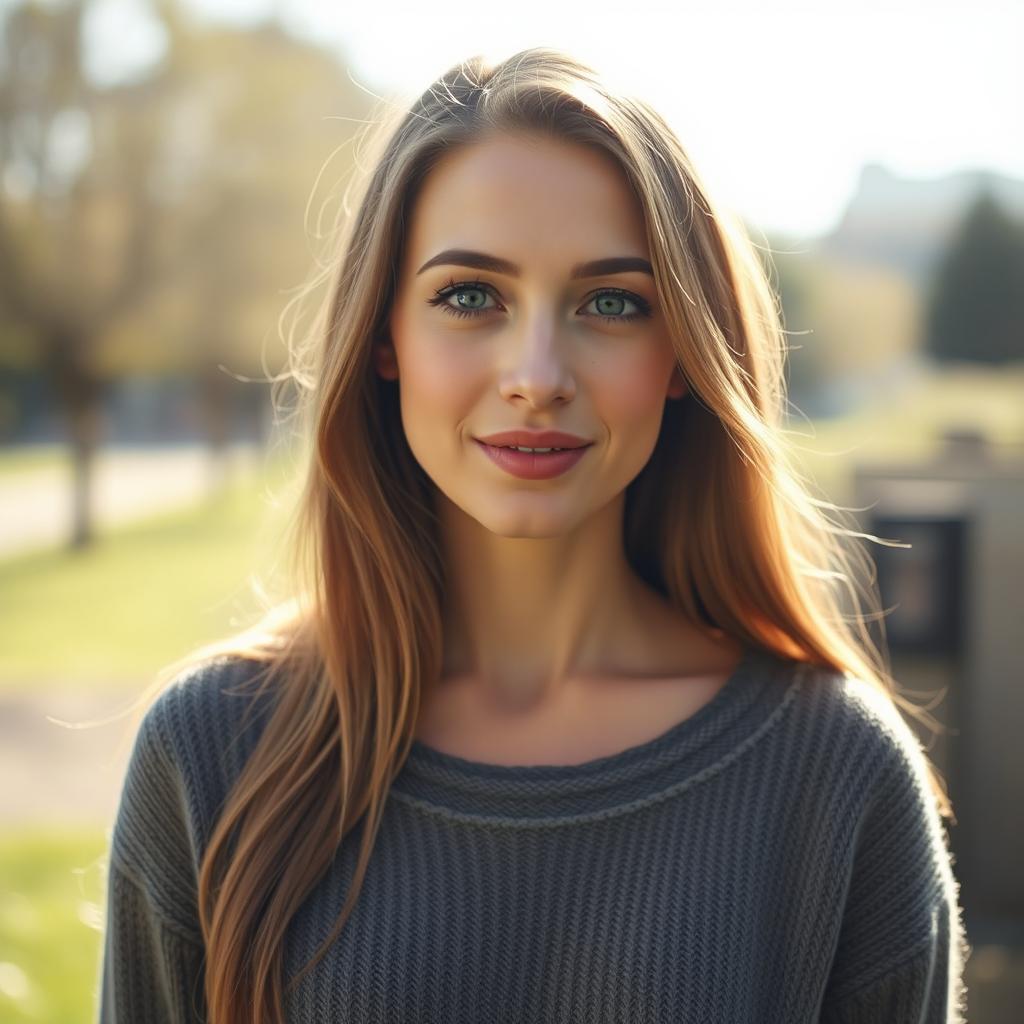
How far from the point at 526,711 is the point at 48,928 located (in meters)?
3.26

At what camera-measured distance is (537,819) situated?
173cm

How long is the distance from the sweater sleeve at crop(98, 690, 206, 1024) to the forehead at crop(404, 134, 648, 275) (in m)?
Answer: 0.83

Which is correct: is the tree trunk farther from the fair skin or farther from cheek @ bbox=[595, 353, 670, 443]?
cheek @ bbox=[595, 353, 670, 443]

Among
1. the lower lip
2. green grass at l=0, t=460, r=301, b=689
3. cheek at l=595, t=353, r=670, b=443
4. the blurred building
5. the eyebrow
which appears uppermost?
the eyebrow

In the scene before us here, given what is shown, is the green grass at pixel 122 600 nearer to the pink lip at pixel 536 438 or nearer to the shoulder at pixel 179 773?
the shoulder at pixel 179 773

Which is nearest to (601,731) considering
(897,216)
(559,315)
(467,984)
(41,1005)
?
(467,984)

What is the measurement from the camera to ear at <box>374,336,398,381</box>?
→ 6.16 feet

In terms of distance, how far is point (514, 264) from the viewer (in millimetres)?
1649

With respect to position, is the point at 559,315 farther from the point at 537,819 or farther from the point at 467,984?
the point at 467,984

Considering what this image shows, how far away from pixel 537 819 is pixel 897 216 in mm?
4248

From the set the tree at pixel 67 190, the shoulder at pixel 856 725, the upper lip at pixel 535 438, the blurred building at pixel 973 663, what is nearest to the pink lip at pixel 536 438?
the upper lip at pixel 535 438

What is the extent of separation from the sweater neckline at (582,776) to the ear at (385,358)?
56cm

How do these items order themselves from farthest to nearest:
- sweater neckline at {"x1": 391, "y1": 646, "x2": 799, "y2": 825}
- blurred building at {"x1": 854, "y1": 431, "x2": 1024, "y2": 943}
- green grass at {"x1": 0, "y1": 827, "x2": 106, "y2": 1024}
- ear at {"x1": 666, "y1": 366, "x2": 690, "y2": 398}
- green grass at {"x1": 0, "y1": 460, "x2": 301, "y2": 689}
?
1. green grass at {"x1": 0, "y1": 460, "x2": 301, "y2": 689}
2. blurred building at {"x1": 854, "y1": 431, "x2": 1024, "y2": 943}
3. green grass at {"x1": 0, "y1": 827, "x2": 106, "y2": 1024}
4. ear at {"x1": 666, "y1": 366, "x2": 690, "y2": 398}
5. sweater neckline at {"x1": 391, "y1": 646, "x2": 799, "y2": 825}

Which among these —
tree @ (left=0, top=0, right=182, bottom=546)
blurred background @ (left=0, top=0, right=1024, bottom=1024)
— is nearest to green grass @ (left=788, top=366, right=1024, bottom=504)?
blurred background @ (left=0, top=0, right=1024, bottom=1024)
